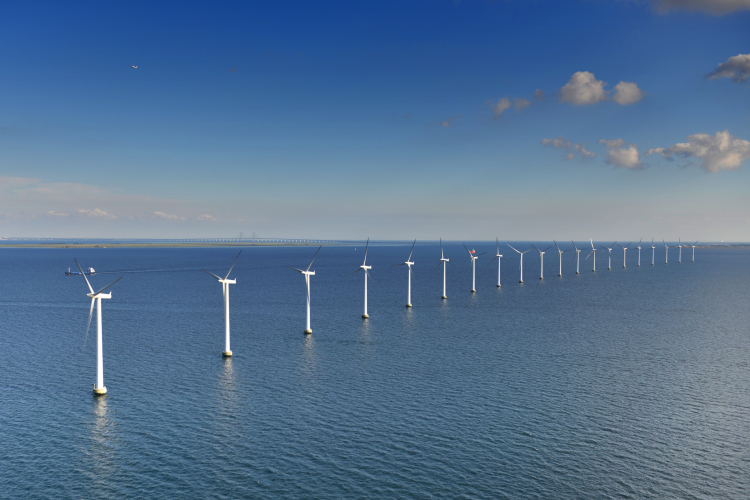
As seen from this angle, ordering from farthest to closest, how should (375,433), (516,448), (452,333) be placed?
1. (452,333)
2. (375,433)
3. (516,448)

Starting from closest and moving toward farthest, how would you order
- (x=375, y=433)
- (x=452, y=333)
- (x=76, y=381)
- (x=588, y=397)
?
1. (x=375, y=433)
2. (x=588, y=397)
3. (x=76, y=381)
4. (x=452, y=333)

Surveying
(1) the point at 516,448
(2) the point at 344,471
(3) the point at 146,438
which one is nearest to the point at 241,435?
(3) the point at 146,438

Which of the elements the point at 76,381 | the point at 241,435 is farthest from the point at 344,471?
the point at 76,381

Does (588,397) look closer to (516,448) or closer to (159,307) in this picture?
(516,448)

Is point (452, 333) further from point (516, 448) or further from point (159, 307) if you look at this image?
point (159, 307)

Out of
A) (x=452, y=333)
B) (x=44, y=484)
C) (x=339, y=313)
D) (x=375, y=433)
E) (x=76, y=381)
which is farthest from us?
(x=339, y=313)

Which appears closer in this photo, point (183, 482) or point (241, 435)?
point (183, 482)
